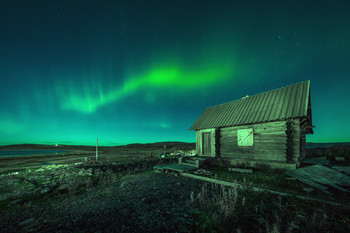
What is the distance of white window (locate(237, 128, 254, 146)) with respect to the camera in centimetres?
1222

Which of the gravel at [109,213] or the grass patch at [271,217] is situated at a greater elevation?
the grass patch at [271,217]

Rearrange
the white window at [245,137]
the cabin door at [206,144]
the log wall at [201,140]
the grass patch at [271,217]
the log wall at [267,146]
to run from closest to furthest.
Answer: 1. the grass patch at [271,217]
2. the log wall at [267,146]
3. the white window at [245,137]
4. the log wall at [201,140]
5. the cabin door at [206,144]

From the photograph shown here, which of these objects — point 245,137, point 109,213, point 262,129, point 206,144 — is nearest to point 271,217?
point 109,213

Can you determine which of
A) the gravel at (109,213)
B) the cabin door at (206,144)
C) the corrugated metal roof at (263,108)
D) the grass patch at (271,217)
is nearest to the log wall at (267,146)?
the corrugated metal roof at (263,108)

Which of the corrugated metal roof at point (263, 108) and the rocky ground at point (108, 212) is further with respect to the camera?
the corrugated metal roof at point (263, 108)

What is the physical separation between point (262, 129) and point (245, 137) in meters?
1.49

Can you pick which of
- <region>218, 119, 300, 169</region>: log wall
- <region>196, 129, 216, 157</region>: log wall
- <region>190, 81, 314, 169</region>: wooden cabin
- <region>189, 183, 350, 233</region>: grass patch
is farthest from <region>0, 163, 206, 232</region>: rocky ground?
<region>196, 129, 216, 157</region>: log wall

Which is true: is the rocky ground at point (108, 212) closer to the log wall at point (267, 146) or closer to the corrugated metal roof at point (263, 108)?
the log wall at point (267, 146)

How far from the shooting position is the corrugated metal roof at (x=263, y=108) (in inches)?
409

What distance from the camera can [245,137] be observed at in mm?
12500

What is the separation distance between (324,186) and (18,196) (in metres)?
15.0

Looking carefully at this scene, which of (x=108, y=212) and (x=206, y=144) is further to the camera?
(x=206, y=144)

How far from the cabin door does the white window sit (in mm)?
3257

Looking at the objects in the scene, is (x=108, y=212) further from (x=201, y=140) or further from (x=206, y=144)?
(x=201, y=140)
